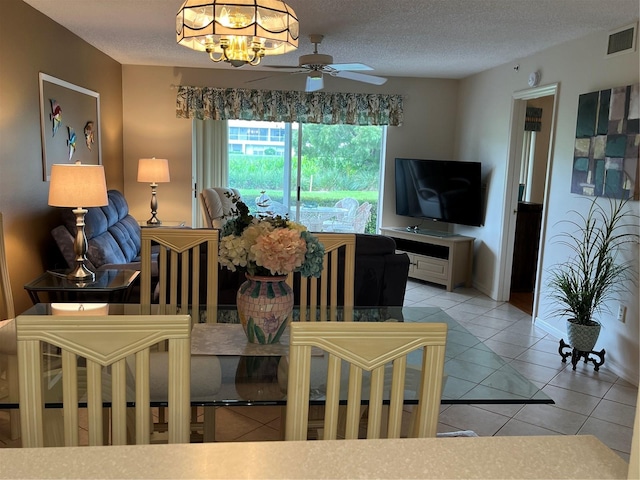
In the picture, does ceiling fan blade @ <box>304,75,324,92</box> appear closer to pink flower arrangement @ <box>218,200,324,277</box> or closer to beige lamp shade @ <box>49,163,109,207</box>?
beige lamp shade @ <box>49,163,109,207</box>

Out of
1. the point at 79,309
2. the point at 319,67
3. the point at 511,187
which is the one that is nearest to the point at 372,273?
the point at 319,67

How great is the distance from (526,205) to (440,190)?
3.21 ft

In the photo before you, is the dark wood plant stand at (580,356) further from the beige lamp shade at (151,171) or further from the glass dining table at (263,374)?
the beige lamp shade at (151,171)

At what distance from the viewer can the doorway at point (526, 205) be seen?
4.96m

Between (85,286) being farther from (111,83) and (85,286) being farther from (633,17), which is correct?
(633,17)

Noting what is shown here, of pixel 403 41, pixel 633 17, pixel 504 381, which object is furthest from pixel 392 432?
pixel 403 41

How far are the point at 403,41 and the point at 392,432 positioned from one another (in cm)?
395

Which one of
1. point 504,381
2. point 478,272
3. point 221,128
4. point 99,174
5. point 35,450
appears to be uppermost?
point 221,128

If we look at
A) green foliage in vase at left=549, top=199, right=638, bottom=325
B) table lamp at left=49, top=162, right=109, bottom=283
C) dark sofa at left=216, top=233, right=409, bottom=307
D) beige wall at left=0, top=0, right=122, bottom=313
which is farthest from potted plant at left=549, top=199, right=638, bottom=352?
beige wall at left=0, top=0, right=122, bottom=313

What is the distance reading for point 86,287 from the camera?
10.7 ft

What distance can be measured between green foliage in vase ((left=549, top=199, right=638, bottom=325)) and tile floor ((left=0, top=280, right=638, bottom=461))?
0.38 meters

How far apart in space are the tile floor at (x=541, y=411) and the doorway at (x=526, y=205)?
0.87 metres

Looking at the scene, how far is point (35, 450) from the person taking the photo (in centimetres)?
100

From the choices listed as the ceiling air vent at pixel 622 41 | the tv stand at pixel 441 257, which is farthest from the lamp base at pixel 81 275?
the ceiling air vent at pixel 622 41
